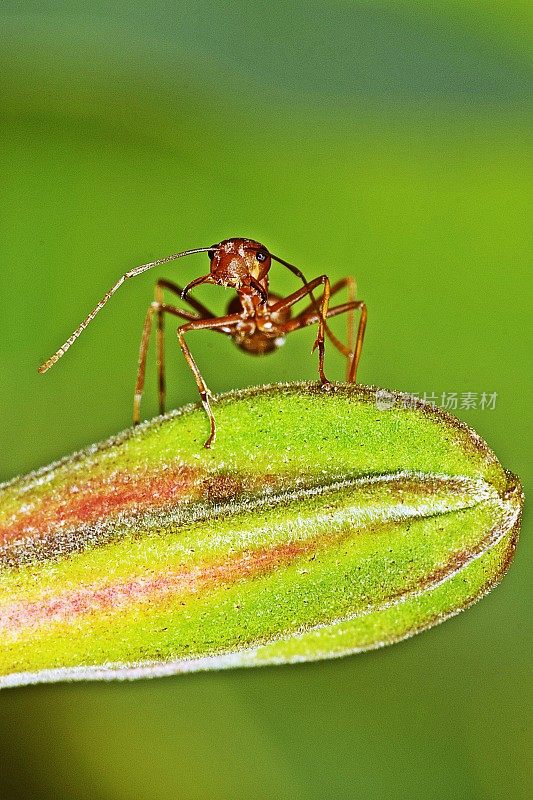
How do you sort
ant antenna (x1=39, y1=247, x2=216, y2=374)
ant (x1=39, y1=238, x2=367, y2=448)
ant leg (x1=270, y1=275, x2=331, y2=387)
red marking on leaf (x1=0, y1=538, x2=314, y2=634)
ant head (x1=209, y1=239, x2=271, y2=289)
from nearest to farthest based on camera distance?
1. red marking on leaf (x1=0, y1=538, x2=314, y2=634)
2. ant antenna (x1=39, y1=247, x2=216, y2=374)
3. ant leg (x1=270, y1=275, x2=331, y2=387)
4. ant (x1=39, y1=238, x2=367, y2=448)
5. ant head (x1=209, y1=239, x2=271, y2=289)

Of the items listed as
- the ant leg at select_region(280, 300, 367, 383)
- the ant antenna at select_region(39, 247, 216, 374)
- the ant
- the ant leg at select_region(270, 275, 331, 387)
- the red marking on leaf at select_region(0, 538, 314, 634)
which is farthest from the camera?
the ant

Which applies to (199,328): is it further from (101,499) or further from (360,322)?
(101,499)

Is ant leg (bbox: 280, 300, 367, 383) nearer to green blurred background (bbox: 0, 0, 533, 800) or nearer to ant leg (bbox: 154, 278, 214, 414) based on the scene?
green blurred background (bbox: 0, 0, 533, 800)

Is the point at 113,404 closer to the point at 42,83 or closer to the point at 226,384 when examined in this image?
the point at 226,384

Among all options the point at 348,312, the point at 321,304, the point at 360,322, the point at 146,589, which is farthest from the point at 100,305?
the point at 146,589

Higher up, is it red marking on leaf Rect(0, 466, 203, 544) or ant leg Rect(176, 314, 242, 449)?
ant leg Rect(176, 314, 242, 449)

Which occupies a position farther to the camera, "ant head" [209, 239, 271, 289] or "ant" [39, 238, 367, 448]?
"ant head" [209, 239, 271, 289]

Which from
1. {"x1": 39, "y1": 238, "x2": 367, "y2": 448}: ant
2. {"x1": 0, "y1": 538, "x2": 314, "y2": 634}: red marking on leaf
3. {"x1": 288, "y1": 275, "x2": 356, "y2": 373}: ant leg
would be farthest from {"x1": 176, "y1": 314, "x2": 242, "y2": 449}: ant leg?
{"x1": 0, "y1": 538, "x2": 314, "y2": 634}: red marking on leaf
